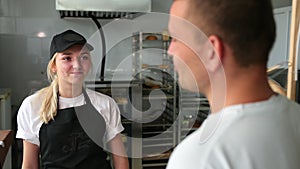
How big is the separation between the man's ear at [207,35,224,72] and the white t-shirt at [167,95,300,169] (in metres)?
0.07

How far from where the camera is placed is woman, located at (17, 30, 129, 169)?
1241 mm

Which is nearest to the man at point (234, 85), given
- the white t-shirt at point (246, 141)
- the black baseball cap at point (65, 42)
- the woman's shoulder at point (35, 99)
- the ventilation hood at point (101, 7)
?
the white t-shirt at point (246, 141)

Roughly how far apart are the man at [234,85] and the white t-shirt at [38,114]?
83 centimetres

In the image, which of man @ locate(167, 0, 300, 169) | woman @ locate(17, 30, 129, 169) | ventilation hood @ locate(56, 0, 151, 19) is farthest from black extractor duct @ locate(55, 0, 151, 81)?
man @ locate(167, 0, 300, 169)

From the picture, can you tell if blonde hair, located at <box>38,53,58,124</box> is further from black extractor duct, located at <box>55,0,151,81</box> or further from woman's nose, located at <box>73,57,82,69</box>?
black extractor duct, located at <box>55,0,151,81</box>

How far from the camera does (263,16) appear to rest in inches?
17.9

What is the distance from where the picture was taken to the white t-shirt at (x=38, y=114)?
4.09 ft

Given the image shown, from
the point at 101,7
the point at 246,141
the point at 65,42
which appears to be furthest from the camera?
the point at 101,7

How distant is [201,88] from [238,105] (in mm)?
77

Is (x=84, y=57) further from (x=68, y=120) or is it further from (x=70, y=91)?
(x=68, y=120)

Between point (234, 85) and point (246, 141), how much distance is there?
0.09 metres

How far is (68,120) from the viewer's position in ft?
4.16

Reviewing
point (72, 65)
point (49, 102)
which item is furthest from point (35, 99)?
point (72, 65)

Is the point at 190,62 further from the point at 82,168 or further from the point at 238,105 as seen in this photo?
the point at 82,168
